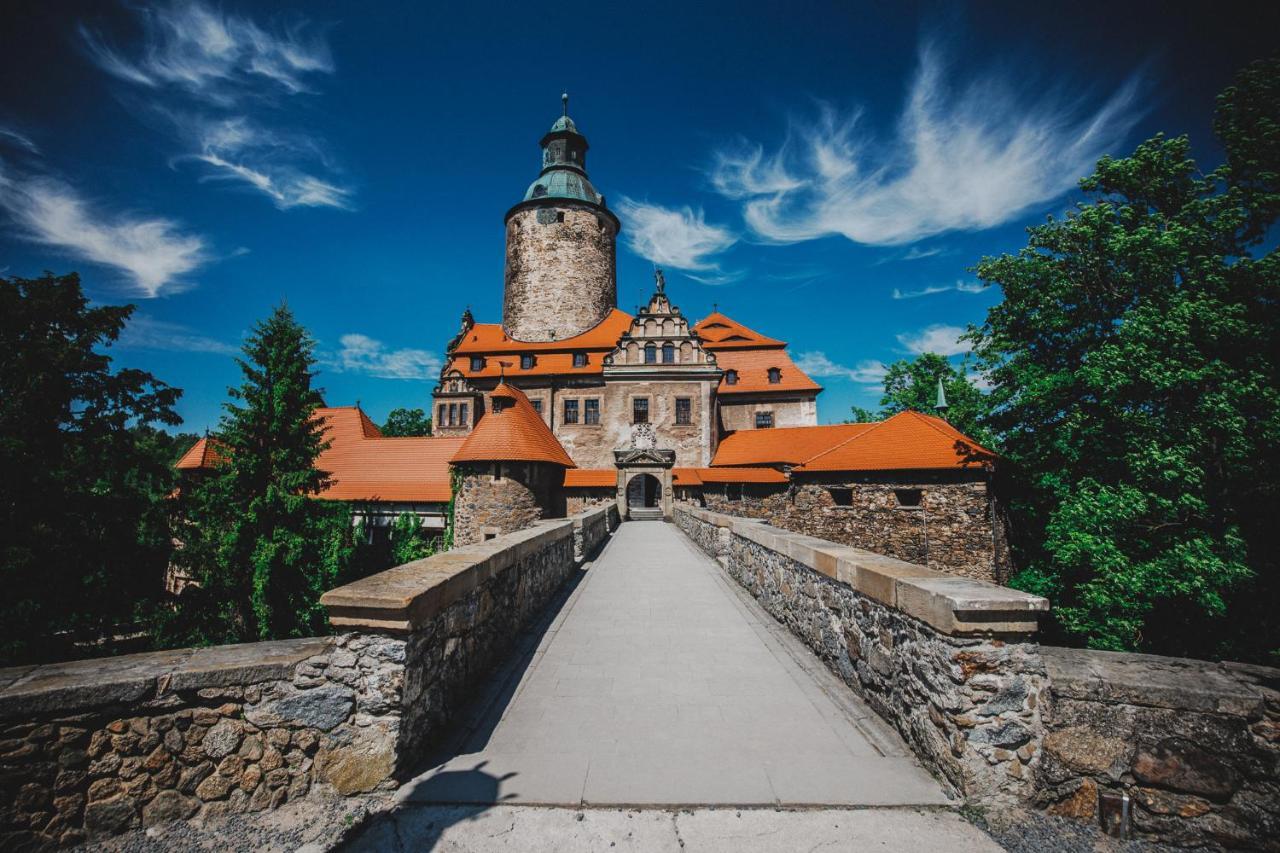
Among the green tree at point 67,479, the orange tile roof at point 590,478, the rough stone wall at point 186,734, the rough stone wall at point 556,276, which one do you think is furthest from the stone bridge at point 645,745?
the rough stone wall at point 556,276

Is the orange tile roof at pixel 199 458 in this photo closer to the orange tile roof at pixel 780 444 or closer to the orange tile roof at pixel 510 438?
the orange tile roof at pixel 510 438

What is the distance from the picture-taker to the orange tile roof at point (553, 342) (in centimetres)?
2988

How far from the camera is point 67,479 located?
42.6ft

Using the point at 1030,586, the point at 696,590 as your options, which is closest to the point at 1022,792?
the point at 696,590

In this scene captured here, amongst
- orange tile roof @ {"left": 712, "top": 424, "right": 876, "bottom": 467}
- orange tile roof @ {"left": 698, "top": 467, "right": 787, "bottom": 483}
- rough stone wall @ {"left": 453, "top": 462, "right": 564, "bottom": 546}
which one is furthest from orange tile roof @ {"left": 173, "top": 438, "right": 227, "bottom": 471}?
orange tile roof @ {"left": 712, "top": 424, "right": 876, "bottom": 467}

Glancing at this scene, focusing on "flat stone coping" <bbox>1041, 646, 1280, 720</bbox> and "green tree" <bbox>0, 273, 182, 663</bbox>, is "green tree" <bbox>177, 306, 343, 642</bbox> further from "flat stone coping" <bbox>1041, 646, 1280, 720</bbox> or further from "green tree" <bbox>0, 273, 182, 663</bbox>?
"flat stone coping" <bbox>1041, 646, 1280, 720</bbox>

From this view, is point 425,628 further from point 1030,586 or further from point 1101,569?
point 1030,586

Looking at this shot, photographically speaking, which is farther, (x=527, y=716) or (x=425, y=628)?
(x=527, y=716)

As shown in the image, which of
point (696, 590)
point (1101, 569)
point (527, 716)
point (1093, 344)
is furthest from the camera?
point (1093, 344)

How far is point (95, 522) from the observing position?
13.8 m

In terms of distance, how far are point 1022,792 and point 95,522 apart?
66.8 ft

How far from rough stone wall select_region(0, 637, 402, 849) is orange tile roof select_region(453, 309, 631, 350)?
2627 cm

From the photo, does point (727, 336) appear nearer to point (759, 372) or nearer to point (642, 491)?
point (759, 372)

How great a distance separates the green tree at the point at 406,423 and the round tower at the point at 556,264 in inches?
1187
